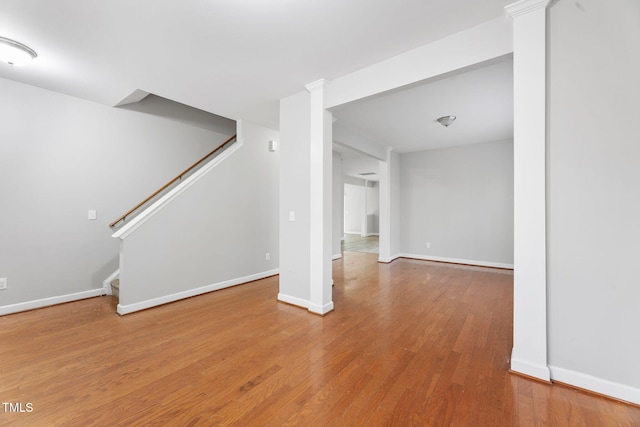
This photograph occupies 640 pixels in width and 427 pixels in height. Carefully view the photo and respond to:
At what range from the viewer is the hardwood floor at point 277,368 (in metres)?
1.49

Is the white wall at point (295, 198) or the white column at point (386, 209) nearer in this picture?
the white wall at point (295, 198)

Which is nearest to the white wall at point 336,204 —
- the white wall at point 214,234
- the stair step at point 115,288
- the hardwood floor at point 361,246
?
the hardwood floor at point 361,246

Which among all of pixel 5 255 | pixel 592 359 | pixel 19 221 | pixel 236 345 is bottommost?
pixel 236 345

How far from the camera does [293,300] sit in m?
3.24

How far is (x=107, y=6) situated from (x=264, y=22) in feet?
3.58

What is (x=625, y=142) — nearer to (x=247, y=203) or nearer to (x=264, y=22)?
(x=264, y=22)

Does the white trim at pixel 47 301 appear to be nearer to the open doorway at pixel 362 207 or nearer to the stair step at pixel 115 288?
the stair step at pixel 115 288

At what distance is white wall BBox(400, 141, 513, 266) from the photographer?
209 inches

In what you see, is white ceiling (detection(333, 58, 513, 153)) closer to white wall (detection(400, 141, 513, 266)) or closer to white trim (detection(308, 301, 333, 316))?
white wall (detection(400, 141, 513, 266))

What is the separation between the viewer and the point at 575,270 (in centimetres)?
168

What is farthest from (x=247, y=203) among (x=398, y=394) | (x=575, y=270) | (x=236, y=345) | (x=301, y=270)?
(x=575, y=270)

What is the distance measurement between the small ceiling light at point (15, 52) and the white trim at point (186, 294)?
2.53 m

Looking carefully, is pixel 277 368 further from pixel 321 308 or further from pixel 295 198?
pixel 295 198

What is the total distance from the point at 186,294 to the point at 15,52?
2.91 m
